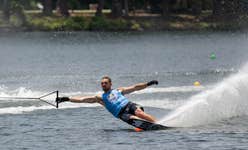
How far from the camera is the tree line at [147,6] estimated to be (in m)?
101

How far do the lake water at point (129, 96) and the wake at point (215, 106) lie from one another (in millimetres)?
31

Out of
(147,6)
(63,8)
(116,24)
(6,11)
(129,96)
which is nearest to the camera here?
(129,96)

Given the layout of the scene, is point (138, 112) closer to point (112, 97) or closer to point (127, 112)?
point (127, 112)

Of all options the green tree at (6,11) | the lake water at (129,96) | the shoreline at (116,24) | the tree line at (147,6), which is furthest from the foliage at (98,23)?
the lake water at (129,96)

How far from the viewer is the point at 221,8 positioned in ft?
343

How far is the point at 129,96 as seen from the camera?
110 ft

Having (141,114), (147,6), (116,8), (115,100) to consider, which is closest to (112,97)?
(115,100)

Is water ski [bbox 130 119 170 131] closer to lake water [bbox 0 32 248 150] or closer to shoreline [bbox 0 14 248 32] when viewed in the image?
lake water [bbox 0 32 248 150]

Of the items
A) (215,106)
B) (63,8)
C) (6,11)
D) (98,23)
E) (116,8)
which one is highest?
(215,106)

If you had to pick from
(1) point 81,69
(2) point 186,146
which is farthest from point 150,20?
(2) point 186,146

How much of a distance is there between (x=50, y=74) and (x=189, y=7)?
66325 millimetres

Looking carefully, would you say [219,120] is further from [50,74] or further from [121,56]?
[121,56]

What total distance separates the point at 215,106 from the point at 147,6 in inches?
3398

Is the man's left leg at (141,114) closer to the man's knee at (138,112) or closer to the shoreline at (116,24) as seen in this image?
the man's knee at (138,112)
